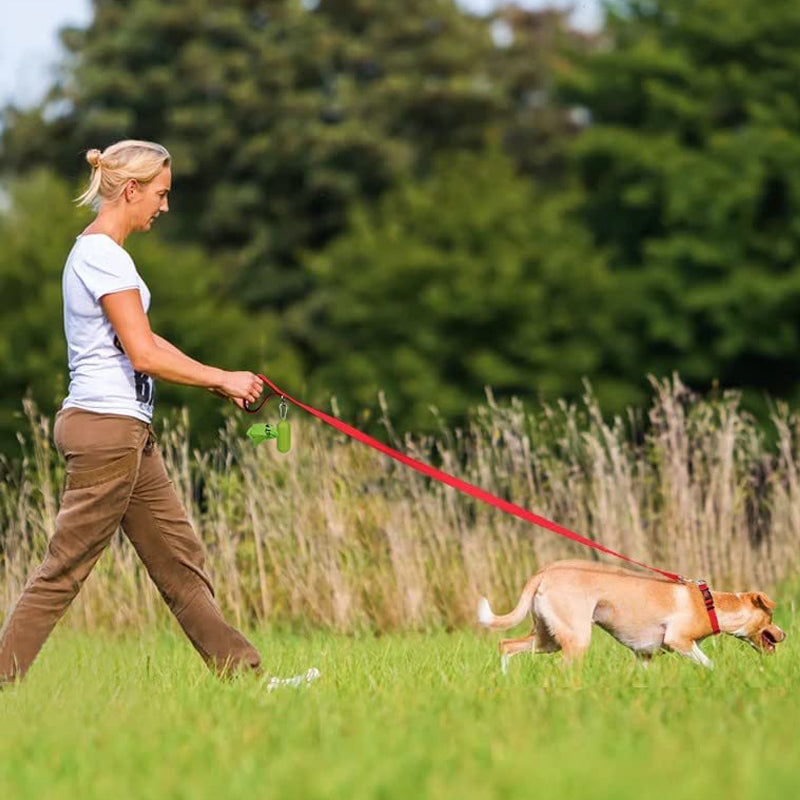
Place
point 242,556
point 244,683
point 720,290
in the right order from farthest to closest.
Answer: point 720,290 → point 242,556 → point 244,683

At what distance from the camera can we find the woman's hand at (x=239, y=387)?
5340 millimetres

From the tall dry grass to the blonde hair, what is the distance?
3154 mm

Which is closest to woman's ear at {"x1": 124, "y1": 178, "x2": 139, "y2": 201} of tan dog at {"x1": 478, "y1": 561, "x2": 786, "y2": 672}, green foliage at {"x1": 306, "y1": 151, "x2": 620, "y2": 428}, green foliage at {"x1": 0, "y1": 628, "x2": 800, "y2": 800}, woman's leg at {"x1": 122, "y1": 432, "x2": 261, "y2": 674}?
woman's leg at {"x1": 122, "y1": 432, "x2": 261, "y2": 674}

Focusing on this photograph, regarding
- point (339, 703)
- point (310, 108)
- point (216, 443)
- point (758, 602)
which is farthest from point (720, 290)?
point (339, 703)

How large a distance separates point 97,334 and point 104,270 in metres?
0.23

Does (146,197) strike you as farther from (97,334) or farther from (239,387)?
(239,387)

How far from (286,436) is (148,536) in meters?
0.64

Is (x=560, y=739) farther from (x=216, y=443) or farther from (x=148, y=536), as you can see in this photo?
(x=216, y=443)

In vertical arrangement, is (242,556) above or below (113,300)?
below

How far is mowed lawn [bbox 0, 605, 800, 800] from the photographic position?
374 cm

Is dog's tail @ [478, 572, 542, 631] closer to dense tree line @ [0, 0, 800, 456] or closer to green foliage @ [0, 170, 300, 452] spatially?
green foliage @ [0, 170, 300, 452]

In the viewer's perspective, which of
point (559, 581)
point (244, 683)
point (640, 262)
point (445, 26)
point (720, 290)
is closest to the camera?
point (244, 683)

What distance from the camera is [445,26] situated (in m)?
30.0

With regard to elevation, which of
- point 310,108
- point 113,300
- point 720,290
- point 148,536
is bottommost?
point 720,290
